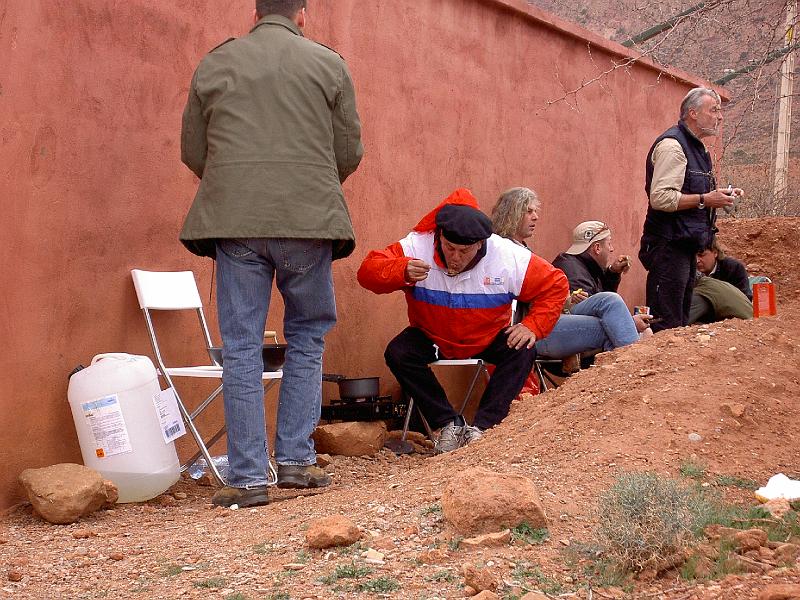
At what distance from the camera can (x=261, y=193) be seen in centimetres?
438

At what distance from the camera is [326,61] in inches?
179

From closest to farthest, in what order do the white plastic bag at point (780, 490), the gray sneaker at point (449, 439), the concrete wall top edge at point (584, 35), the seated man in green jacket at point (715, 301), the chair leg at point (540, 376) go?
the white plastic bag at point (780, 490)
the gray sneaker at point (449, 439)
the chair leg at point (540, 376)
the concrete wall top edge at point (584, 35)
the seated man in green jacket at point (715, 301)

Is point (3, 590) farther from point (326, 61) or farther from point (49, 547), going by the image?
point (326, 61)

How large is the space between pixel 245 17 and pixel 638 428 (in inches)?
113

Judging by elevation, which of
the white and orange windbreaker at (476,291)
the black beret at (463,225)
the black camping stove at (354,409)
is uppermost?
the black beret at (463,225)

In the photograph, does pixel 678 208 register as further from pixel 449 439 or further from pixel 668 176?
pixel 449 439

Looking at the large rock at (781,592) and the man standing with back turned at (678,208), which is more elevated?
the man standing with back turned at (678,208)

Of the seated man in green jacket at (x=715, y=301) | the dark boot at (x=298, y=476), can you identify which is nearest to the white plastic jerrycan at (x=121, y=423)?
the dark boot at (x=298, y=476)

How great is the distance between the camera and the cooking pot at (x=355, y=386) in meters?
5.96

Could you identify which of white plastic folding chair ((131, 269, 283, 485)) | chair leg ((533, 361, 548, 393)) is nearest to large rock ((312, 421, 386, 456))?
white plastic folding chair ((131, 269, 283, 485))

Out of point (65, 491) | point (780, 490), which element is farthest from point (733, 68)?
point (65, 491)

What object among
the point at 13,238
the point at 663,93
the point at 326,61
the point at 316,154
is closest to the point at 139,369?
the point at 13,238

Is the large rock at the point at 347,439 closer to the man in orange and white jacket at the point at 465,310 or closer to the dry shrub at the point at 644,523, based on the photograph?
the man in orange and white jacket at the point at 465,310

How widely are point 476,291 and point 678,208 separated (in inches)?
76.8
